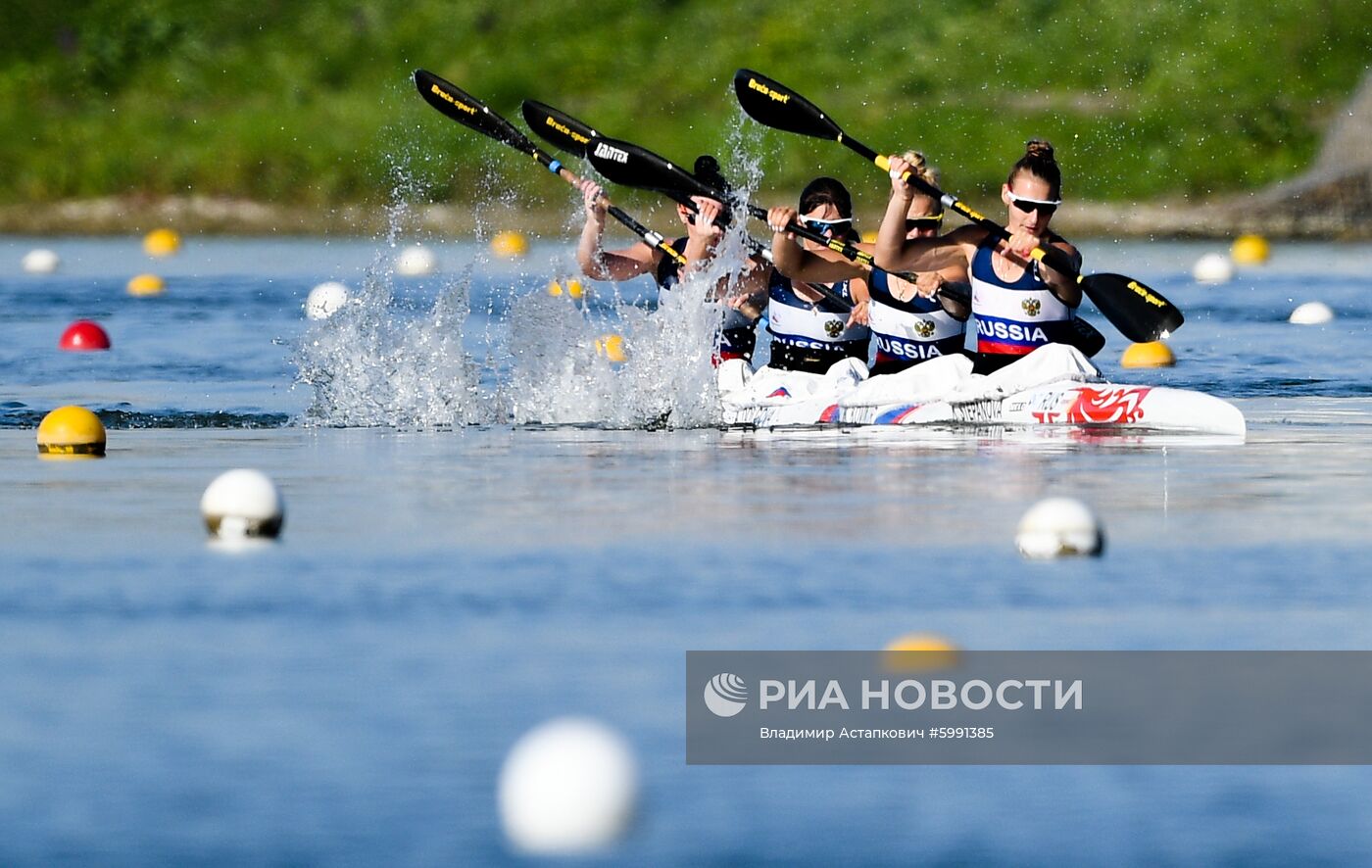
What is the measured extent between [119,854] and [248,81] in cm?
3746

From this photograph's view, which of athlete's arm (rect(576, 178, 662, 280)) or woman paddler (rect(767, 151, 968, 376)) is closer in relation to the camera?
woman paddler (rect(767, 151, 968, 376))

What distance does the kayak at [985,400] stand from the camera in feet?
41.8

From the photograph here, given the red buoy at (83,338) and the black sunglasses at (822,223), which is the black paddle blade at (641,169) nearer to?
the black sunglasses at (822,223)

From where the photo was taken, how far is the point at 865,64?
3797 centimetres

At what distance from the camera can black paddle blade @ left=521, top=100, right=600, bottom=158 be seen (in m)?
15.2

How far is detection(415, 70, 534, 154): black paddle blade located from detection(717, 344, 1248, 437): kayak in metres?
2.79

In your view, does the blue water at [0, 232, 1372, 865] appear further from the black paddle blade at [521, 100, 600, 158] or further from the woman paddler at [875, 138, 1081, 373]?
the black paddle blade at [521, 100, 600, 158]

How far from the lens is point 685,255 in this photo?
1409 centimetres

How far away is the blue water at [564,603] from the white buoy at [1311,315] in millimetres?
5949

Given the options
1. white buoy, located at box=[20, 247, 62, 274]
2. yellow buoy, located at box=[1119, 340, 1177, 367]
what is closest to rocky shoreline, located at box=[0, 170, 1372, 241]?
white buoy, located at box=[20, 247, 62, 274]

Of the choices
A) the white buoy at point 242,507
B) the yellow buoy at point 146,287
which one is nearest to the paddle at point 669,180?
the white buoy at point 242,507

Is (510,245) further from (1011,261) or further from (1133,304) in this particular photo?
(1011,261)

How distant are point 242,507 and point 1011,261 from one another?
16.5 feet

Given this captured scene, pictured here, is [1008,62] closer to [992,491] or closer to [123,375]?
[123,375]
